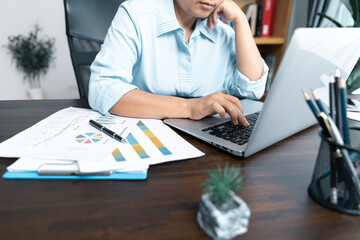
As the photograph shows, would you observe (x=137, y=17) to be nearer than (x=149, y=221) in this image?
No

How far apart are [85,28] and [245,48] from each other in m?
0.67

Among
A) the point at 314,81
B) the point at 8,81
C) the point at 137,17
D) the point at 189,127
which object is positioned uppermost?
the point at 137,17

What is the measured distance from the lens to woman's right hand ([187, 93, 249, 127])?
0.64 meters

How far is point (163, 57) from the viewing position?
952 millimetres

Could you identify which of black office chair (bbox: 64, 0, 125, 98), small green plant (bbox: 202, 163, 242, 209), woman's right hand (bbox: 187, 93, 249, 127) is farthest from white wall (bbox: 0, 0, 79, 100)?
small green plant (bbox: 202, 163, 242, 209)

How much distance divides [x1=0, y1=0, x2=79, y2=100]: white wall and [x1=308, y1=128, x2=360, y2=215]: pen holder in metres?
2.79

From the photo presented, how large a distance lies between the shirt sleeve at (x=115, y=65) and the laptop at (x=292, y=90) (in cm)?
18

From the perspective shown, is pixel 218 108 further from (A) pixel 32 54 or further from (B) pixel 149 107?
(A) pixel 32 54

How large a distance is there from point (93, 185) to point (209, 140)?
25 cm

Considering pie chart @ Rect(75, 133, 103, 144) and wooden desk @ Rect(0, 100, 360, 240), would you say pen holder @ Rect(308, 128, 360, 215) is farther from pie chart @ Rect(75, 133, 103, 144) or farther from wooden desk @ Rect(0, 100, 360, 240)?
pie chart @ Rect(75, 133, 103, 144)

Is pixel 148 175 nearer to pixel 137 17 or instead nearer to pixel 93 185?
pixel 93 185

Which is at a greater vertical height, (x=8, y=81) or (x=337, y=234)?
(x=337, y=234)

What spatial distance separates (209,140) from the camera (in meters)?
0.56

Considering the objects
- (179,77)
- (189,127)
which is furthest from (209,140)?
(179,77)
